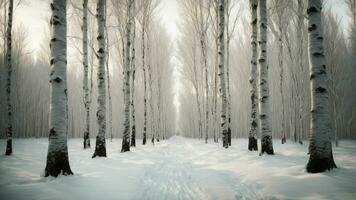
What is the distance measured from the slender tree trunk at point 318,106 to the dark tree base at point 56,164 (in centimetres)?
493

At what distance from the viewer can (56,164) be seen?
15.0 ft

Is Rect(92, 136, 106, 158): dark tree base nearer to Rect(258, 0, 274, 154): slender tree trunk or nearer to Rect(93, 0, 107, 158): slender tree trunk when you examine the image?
Rect(93, 0, 107, 158): slender tree trunk

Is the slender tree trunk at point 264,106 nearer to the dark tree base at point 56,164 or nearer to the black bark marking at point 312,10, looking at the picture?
the black bark marking at point 312,10

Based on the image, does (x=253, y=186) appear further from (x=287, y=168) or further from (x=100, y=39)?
(x=100, y=39)

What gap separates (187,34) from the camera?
794 inches

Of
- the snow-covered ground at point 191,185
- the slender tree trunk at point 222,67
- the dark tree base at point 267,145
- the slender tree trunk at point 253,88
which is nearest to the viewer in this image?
the snow-covered ground at point 191,185

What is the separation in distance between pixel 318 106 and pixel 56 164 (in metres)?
5.42

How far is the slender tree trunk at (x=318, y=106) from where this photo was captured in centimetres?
418

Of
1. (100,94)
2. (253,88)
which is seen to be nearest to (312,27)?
(253,88)

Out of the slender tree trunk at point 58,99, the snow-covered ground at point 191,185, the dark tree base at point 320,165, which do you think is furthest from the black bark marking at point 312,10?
the slender tree trunk at point 58,99

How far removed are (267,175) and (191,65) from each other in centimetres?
1783

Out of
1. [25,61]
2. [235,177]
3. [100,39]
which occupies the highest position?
[25,61]

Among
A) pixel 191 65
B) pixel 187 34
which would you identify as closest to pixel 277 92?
pixel 191 65

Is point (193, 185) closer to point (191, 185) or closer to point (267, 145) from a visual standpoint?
point (191, 185)
